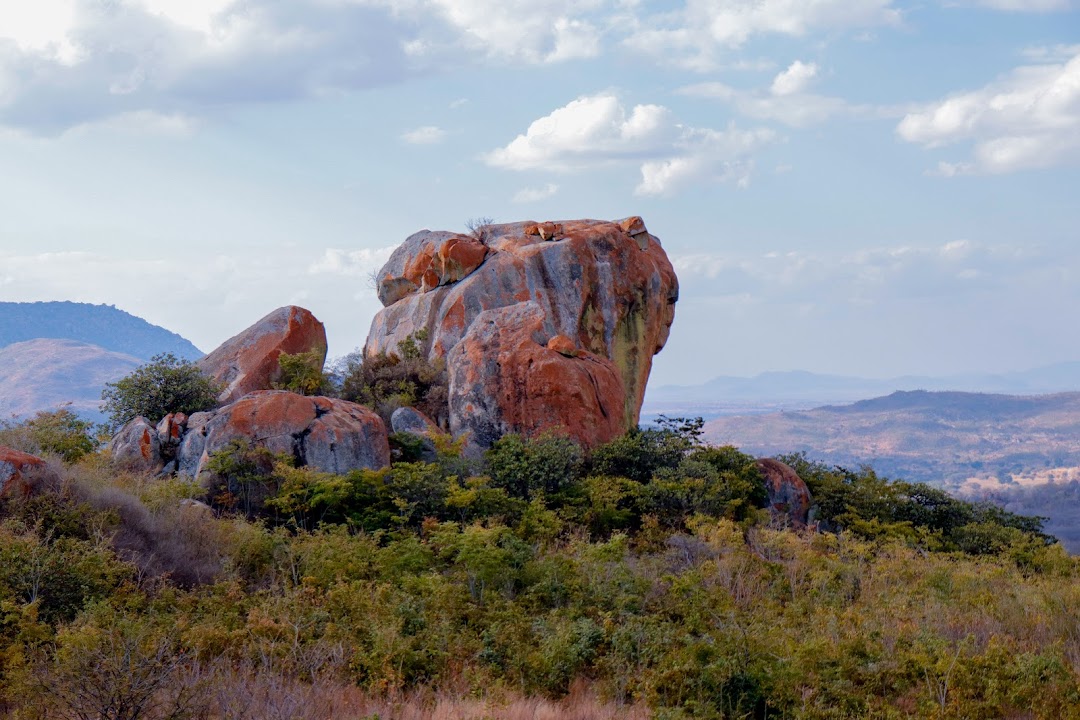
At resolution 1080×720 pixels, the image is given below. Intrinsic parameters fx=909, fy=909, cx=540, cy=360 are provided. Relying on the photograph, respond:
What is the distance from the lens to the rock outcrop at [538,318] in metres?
22.3

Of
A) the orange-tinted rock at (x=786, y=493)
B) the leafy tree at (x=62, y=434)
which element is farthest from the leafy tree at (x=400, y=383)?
the orange-tinted rock at (x=786, y=493)

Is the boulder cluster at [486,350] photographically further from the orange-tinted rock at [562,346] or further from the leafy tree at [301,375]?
the leafy tree at [301,375]

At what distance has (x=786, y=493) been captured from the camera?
75.3 feet

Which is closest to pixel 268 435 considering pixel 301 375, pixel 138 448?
pixel 138 448

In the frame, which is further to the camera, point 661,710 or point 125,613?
point 125,613

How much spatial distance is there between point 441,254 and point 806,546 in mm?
15880

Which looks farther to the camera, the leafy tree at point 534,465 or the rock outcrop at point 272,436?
the leafy tree at point 534,465

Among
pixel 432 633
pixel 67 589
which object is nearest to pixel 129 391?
pixel 67 589

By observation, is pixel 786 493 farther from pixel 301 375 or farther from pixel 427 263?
pixel 427 263

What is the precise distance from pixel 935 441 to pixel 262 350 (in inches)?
6660

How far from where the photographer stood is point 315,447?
61.8 feet

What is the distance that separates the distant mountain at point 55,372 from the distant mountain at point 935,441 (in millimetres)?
94661

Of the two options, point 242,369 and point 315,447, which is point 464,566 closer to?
point 315,447

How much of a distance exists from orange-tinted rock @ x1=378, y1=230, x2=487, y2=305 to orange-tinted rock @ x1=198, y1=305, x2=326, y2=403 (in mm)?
4746
